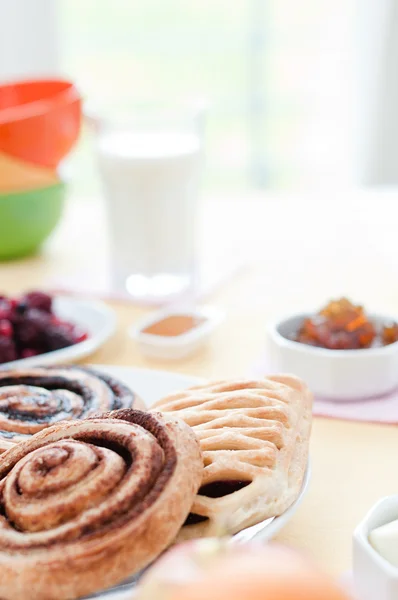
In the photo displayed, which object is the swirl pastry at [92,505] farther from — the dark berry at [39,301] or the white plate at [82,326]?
the dark berry at [39,301]

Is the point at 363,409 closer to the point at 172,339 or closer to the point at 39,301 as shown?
the point at 172,339

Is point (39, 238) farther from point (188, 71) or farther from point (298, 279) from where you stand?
point (188, 71)

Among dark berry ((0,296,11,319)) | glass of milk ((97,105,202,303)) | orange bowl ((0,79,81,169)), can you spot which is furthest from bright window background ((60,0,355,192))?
dark berry ((0,296,11,319))

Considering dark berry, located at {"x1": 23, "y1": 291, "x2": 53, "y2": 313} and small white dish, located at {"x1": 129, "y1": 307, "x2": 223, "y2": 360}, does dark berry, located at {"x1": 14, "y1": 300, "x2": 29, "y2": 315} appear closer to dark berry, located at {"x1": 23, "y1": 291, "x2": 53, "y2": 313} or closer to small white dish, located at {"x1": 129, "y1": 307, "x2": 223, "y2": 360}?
dark berry, located at {"x1": 23, "y1": 291, "x2": 53, "y2": 313}

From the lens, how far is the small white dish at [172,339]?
54.5 inches

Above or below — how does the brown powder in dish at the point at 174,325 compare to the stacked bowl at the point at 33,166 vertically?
below

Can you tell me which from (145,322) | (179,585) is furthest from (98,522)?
(145,322)

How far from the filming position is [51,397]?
1062 millimetres

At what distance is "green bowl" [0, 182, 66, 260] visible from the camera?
1.90 meters

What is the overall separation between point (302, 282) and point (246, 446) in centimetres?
96

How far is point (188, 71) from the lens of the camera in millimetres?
4562

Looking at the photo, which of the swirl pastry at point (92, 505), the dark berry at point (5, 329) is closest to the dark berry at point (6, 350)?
the dark berry at point (5, 329)

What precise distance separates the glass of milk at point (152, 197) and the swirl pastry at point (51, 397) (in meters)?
0.57

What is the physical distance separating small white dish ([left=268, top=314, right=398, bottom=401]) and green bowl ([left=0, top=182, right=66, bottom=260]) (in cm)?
90
